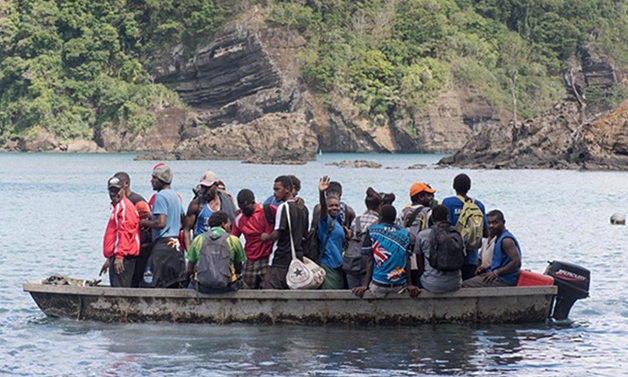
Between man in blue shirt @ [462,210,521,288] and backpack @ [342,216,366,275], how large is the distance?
55.1 inches

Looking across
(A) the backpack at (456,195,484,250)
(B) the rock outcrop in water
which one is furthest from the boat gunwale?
(B) the rock outcrop in water

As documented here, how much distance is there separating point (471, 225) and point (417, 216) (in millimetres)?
692

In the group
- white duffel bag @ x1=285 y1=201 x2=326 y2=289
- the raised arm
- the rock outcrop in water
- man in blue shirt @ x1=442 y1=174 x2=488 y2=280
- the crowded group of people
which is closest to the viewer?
the raised arm

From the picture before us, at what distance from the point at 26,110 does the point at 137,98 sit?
425 inches

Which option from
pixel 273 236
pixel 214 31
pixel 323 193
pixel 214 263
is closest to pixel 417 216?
pixel 323 193

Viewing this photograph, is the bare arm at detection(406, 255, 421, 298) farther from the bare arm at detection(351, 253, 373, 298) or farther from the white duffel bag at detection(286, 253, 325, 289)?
the white duffel bag at detection(286, 253, 325, 289)

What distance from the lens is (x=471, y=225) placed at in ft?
44.1

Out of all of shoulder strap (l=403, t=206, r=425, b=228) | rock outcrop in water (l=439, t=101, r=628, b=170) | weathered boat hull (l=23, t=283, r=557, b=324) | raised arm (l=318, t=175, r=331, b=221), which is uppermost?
rock outcrop in water (l=439, t=101, r=628, b=170)

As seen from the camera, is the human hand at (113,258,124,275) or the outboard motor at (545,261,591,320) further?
the outboard motor at (545,261,591,320)

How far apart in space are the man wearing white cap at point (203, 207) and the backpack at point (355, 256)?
167 cm

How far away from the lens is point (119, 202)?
526 inches

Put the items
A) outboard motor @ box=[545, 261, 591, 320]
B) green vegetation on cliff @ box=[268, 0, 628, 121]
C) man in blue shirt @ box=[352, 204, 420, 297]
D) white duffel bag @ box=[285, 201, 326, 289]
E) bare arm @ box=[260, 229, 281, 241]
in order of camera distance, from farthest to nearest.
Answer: green vegetation on cliff @ box=[268, 0, 628, 121], outboard motor @ box=[545, 261, 591, 320], white duffel bag @ box=[285, 201, 326, 289], bare arm @ box=[260, 229, 281, 241], man in blue shirt @ box=[352, 204, 420, 297]

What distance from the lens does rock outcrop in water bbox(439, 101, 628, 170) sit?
5975cm

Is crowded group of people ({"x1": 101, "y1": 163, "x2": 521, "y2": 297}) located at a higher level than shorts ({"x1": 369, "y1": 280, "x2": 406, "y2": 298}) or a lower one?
higher
